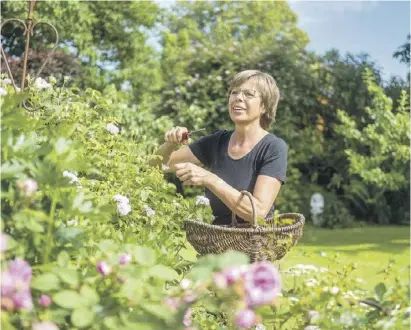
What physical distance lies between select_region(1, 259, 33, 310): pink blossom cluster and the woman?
6.26 ft

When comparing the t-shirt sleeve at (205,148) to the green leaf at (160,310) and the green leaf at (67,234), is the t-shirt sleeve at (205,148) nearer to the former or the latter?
the green leaf at (67,234)

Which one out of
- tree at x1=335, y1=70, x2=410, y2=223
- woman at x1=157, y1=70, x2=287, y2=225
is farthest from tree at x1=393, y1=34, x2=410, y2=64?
woman at x1=157, y1=70, x2=287, y2=225

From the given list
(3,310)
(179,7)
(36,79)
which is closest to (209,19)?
(179,7)

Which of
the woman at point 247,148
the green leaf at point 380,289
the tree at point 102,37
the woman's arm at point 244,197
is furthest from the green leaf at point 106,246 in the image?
the tree at point 102,37

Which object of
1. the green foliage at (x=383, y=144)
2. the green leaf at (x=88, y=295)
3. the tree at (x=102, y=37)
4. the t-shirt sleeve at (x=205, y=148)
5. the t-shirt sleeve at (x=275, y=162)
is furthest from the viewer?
the tree at (x=102, y=37)

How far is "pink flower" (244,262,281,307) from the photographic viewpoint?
4.10ft

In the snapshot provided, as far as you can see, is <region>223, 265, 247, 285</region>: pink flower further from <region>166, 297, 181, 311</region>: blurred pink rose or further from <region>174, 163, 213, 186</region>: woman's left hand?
<region>174, 163, 213, 186</region>: woman's left hand

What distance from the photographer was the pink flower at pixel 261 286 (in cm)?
125

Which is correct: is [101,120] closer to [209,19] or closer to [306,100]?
[306,100]

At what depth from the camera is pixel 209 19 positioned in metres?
35.8

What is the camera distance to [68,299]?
4.40 feet

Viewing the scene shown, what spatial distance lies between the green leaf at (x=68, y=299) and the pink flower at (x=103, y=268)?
104 mm

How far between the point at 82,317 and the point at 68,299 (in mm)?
43

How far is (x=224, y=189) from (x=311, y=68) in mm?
10014
